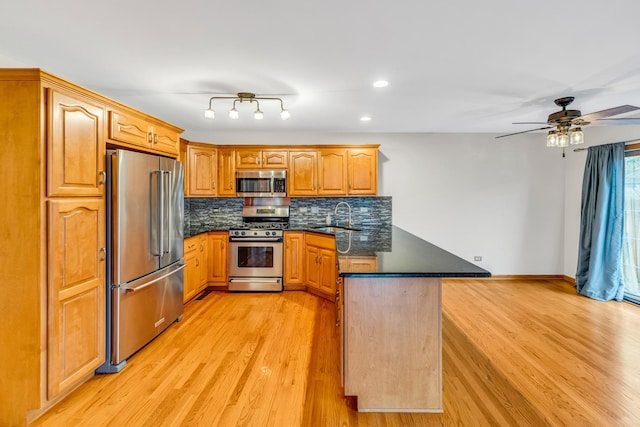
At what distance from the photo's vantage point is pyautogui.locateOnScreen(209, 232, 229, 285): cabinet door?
4.48m

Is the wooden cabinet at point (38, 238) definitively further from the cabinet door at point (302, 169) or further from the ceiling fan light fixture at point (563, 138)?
the ceiling fan light fixture at point (563, 138)

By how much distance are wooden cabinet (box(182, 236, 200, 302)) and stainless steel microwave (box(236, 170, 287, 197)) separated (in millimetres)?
1094

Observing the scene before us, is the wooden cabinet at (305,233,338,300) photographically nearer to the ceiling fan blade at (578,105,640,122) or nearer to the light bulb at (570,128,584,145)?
the light bulb at (570,128,584,145)

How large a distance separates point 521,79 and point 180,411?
3.65 m

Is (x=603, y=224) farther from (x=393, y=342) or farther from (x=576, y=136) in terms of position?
(x=393, y=342)

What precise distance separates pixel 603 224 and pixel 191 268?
5.51 m

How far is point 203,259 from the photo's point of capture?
433 cm

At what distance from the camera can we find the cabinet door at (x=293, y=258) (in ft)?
14.7

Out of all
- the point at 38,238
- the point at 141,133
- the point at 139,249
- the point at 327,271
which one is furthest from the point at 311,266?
the point at 38,238

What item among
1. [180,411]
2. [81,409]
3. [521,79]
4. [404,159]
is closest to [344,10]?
[521,79]

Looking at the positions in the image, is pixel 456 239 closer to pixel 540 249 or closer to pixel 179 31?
pixel 540 249

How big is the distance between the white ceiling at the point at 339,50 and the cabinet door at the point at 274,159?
1.23 m

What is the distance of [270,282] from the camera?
14.6ft

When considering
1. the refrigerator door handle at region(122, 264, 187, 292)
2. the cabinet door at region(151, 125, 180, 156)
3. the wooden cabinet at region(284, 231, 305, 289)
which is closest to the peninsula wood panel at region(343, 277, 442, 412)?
the refrigerator door handle at region(122, 264, 187, 292)
